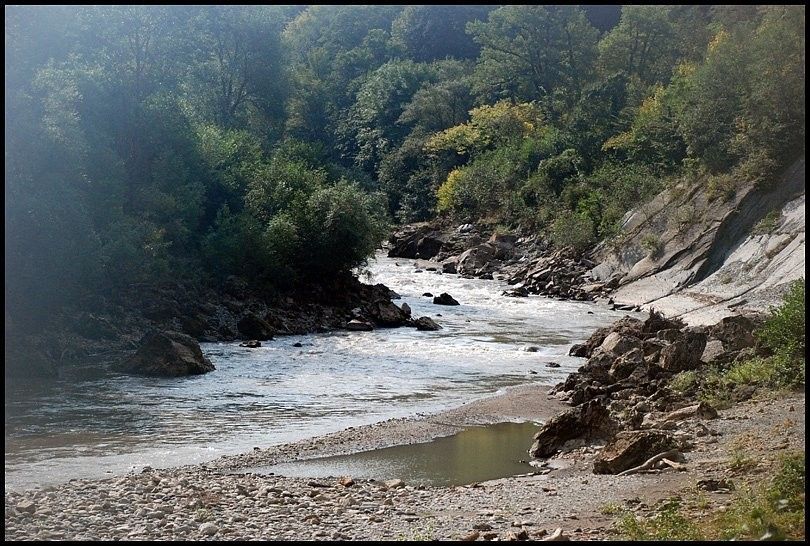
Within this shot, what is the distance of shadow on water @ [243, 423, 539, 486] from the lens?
530 inches

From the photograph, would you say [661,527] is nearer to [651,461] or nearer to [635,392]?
[651,461]

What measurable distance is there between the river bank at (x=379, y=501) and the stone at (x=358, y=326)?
17538 millimetres

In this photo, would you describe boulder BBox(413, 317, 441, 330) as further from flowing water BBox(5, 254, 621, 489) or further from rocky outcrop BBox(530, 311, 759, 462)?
rocky outcrop BBox(530, 311, 759, 462)

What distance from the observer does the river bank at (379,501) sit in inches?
368

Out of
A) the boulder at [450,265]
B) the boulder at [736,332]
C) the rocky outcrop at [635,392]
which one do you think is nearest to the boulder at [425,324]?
the rocky outcrop at [635,392]

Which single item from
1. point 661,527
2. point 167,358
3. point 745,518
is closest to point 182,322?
point 167,358

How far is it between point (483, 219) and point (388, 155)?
63.3ft

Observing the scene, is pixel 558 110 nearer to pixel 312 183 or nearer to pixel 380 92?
pixel 380 92

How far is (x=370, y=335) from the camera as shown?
99.3 ft

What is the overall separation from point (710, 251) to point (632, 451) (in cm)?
2529

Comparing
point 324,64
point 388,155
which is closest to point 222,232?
point 388,155

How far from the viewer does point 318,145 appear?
6075 centimetres

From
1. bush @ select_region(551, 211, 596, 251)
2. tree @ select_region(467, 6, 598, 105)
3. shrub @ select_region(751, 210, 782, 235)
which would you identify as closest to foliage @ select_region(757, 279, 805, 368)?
shrub @ select_region(751, 210, 782, 235)

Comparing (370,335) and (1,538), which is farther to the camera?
(370,335)
